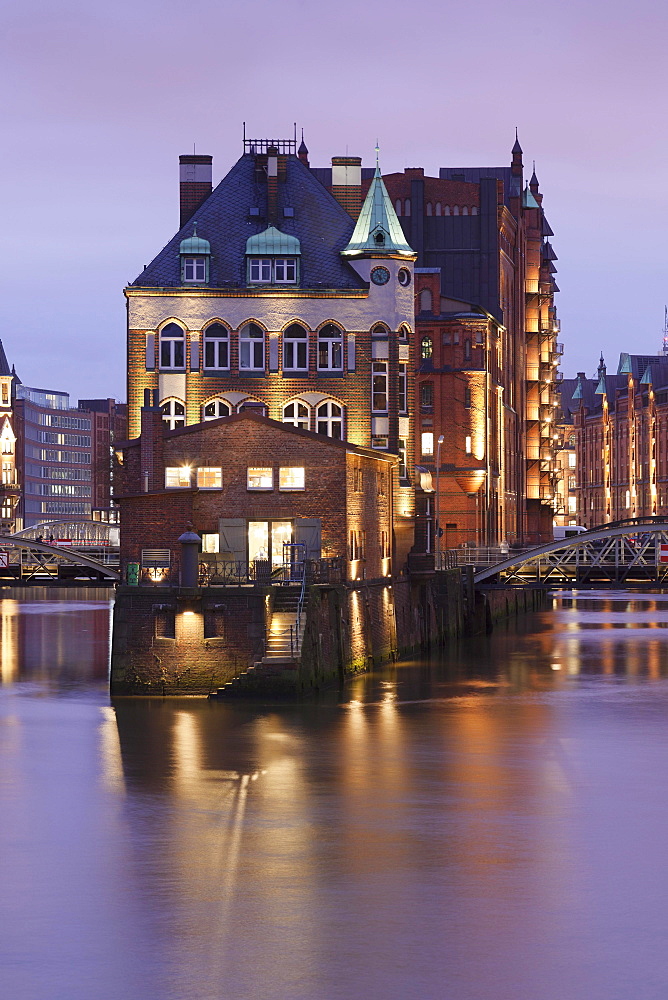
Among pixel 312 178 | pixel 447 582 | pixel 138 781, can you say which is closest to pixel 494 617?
pixel 447 582

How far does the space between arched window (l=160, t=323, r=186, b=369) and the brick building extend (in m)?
13.8

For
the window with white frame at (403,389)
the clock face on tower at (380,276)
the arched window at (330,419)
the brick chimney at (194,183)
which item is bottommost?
the arched window at (330,419)

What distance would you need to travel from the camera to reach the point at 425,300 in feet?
364

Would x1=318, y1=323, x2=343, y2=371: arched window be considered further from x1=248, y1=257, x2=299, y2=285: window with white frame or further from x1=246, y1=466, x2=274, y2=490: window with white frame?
x1=246, y1=466, x2=274, y2=490: window with white frame

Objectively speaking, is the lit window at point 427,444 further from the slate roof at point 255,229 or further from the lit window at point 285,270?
the lit window at point 285,270

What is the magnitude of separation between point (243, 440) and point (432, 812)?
27969 mm

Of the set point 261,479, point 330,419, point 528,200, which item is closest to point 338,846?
point 261,479

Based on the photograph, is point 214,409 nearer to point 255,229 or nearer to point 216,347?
point 216,347

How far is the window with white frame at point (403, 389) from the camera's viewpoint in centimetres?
8262

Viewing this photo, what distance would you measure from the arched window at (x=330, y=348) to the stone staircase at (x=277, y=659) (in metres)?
22.3

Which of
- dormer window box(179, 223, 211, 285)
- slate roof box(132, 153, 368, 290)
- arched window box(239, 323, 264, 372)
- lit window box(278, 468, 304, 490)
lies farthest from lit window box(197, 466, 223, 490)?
dormer window box(179, 223, 211, 285)

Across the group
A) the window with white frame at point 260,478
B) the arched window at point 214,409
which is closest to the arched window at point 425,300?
the arched window at point 214,409

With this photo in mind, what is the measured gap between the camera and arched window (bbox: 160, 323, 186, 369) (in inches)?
3219

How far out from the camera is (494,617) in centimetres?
11844
